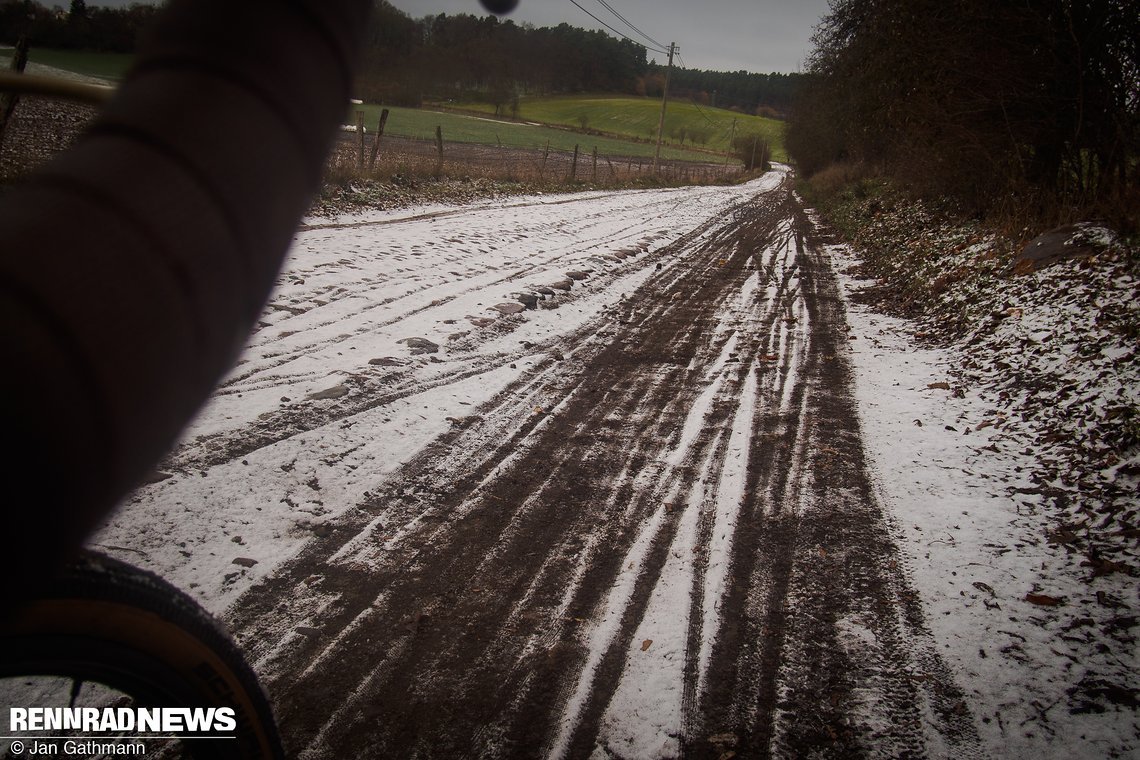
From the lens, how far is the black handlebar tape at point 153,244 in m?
0.45

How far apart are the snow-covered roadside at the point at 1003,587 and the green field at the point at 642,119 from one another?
7767cm

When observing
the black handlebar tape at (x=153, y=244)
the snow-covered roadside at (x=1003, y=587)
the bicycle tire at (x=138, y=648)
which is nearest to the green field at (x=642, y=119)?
the snow-covered roadside at (x=1003, y=587)

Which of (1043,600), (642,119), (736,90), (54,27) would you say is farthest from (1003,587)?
(736,90)

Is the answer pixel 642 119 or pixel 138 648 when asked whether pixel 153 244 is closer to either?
pixel 138 648

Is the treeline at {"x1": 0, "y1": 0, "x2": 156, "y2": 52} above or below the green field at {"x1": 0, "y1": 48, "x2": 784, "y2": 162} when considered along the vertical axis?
below

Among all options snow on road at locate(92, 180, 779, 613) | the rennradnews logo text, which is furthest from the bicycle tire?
snow on road at locate(92, 180, 779, 613)

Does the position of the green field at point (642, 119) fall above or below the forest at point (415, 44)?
above

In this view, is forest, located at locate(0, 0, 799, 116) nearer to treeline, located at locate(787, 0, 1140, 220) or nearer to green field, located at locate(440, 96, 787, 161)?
treeline, located at locate(787, 0, 1140, 220)

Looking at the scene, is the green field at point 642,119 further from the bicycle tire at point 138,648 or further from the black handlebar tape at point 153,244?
the black handlebar tape at point 153,244

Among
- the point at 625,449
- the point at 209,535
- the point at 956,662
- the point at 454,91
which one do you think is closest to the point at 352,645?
the point at 209,535

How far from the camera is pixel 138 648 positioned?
1.49 metres

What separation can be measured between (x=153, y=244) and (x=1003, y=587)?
3.94 metres

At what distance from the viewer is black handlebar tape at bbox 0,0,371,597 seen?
453 millimetres

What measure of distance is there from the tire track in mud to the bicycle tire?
2.10 feet
